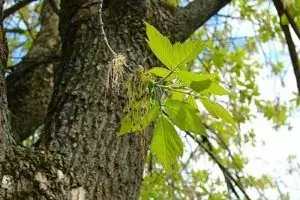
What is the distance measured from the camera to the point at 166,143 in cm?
108

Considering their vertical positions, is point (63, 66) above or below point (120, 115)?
above

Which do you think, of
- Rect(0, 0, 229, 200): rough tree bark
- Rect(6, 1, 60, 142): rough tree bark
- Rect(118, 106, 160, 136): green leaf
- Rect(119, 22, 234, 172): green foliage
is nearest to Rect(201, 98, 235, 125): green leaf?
Rect(119, 22, 234, 172): green foliage

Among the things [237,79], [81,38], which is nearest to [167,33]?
[81,38]

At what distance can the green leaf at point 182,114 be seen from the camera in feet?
3.39

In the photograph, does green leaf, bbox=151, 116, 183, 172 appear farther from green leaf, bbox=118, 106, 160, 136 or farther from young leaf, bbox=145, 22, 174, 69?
young leaf, bbox=145, 22, 174, 69

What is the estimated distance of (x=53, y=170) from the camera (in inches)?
51.5

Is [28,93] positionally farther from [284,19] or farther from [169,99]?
[169,99]

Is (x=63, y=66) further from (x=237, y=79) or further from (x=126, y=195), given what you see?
(x=237, y=79)

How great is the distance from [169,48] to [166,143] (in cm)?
24

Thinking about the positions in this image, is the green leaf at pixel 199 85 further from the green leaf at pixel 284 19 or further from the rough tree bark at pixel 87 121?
the green leaf at pixel 284 19

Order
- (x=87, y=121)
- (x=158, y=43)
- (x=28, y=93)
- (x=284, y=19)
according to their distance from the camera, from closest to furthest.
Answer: (x=158, y=43)
(x=87, y=121)
(x=284, y=19)
(x=28, y=93)

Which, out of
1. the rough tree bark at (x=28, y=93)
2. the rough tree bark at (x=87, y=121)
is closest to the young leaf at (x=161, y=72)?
the rough tree bark at (x=87, y=121)

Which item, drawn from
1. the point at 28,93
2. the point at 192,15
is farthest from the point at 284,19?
the point at 28,93

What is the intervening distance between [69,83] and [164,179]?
179cm
